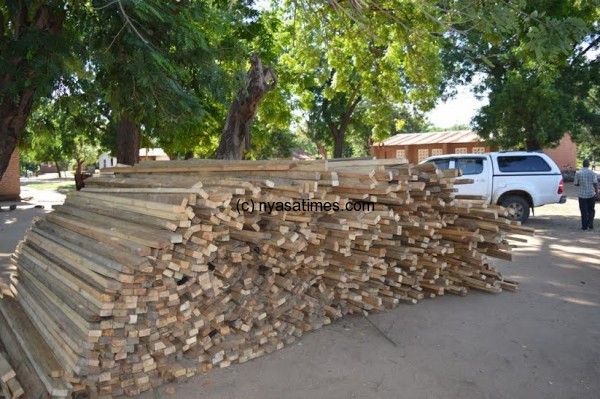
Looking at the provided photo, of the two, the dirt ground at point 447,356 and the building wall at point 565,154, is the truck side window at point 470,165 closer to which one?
the dirt ground at point 447,356

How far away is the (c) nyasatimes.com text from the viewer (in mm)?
4312

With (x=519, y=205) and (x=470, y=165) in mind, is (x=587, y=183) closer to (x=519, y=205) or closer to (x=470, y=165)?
(x=519, y=205)

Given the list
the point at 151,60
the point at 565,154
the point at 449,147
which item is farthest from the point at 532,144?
the point at 151,60

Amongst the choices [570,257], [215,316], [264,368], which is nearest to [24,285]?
[215,316]

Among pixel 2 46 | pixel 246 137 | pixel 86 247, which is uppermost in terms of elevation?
pixel 2 46

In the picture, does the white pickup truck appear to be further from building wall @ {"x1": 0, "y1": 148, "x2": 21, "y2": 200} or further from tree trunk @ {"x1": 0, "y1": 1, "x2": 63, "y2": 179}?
building wall @ {"x1": 0, "y1": 148, "x2": 21, "y2": 200}

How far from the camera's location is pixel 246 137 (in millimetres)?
8547

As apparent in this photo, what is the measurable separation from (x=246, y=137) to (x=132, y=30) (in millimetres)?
4451

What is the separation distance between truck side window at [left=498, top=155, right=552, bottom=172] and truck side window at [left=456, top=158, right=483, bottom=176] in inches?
20.5

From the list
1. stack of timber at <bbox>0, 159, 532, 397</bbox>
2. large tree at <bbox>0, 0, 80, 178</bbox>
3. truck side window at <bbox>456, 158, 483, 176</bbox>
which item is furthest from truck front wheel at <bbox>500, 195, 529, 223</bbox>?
large tree at <bbox>0, 0, 80, 178</bbox>

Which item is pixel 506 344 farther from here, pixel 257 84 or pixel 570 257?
pixel 257 84

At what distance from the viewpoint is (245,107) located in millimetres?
8031

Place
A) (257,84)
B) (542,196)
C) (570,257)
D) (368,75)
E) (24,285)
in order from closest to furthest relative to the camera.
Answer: (24,285) → (257,84) → (570,257) → (542,196) → (368,75)

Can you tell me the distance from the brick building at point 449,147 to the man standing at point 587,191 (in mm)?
19826
